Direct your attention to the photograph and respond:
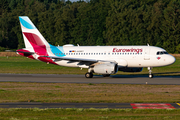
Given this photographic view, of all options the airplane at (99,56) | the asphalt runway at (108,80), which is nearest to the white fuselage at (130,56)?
the airplane at (99,56)

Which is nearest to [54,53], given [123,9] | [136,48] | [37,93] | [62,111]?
[136,48]

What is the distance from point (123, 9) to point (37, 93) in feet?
298

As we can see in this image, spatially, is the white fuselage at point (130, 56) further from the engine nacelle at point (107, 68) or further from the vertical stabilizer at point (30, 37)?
the vertical stabilizer at point (30, 37)

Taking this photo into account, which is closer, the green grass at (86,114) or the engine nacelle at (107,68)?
the green grass at (86,114)

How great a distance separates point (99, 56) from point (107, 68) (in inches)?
139

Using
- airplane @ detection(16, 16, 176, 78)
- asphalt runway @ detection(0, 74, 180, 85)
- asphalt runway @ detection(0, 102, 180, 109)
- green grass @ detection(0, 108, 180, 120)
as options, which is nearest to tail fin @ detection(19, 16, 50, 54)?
airplane @ detection(16, 16, 176, 78)

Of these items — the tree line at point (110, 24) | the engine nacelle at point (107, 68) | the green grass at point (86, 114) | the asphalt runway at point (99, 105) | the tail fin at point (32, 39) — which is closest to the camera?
the green grass at point (86, 114)

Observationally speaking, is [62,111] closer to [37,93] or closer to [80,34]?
[37,93]

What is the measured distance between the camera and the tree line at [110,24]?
3772 inches

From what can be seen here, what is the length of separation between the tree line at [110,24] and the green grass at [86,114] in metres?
76.5

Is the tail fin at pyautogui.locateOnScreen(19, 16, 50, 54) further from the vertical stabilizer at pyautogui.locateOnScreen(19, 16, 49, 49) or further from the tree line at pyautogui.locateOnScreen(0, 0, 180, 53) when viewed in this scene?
the tree line at pyautogui.locateOnScreen(0, 0, 180, 53)

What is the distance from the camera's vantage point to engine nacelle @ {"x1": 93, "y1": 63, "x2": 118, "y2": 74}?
110ft

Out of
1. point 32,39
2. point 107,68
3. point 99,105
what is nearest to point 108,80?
point 107,68

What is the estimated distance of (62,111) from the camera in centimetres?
1556
